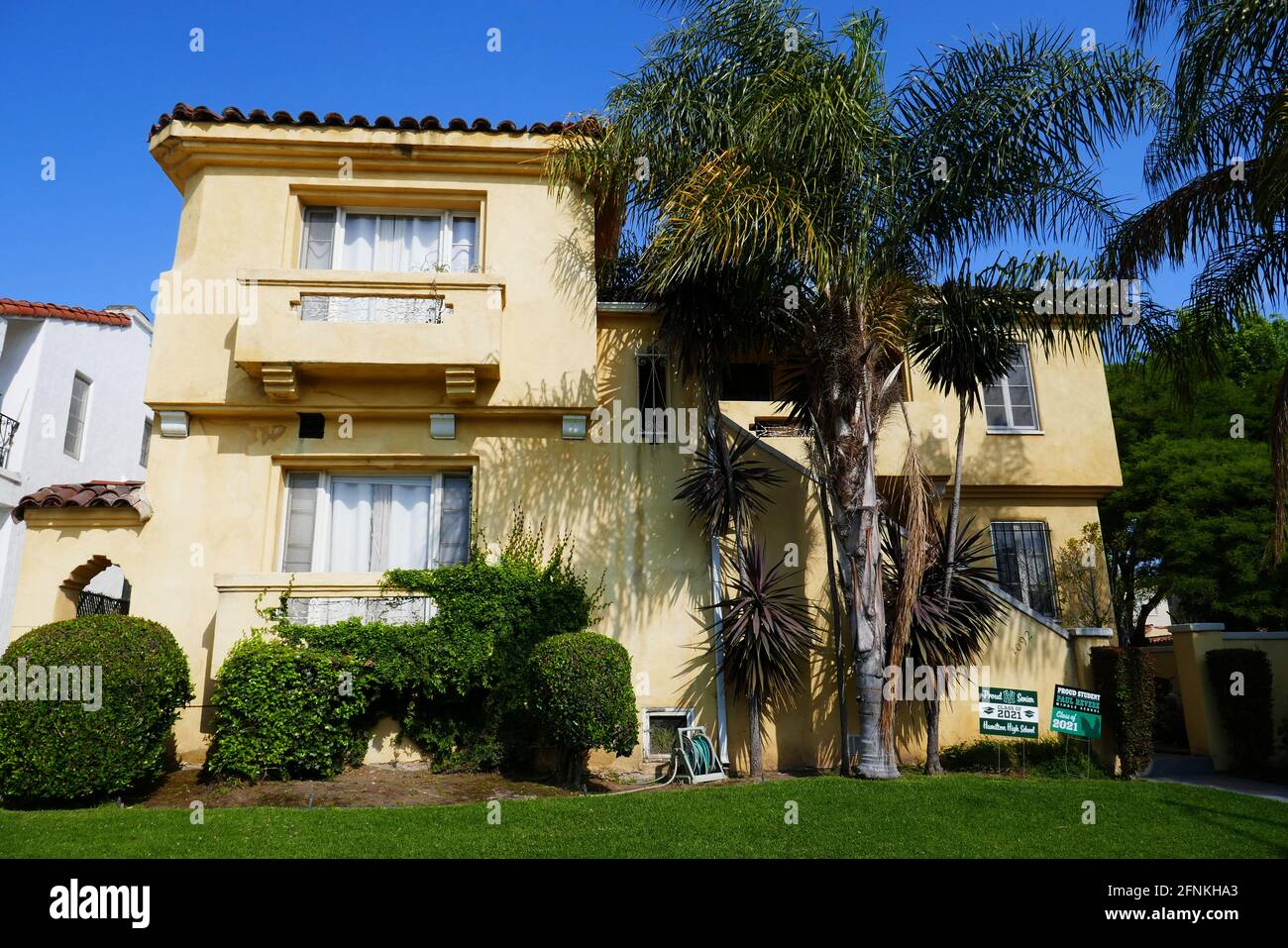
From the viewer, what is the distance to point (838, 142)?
10680 mm

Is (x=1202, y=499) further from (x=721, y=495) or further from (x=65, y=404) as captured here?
(x=65, y=404)

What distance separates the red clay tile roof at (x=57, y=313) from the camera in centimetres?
1780

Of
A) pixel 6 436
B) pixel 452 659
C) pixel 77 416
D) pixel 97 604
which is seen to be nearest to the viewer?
pixel 452 659

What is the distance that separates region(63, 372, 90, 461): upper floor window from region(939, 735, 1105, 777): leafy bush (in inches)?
742

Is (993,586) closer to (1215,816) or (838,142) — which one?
(1215,816)

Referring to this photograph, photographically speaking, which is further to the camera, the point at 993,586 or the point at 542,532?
the point at 993,586

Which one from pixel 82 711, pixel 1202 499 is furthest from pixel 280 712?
pixel 1202 499

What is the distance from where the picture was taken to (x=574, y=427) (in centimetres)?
1273

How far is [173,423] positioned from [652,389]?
22.4ft

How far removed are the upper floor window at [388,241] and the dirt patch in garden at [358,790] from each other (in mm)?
7142

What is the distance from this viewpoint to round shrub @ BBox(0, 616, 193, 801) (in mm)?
8555

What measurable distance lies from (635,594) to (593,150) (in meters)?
6.22

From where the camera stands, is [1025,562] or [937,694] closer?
[937,694]
